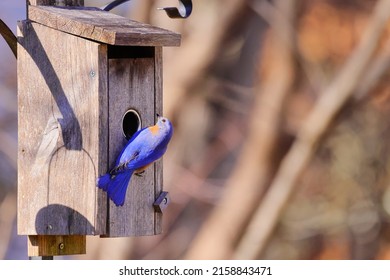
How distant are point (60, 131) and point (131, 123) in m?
0.28

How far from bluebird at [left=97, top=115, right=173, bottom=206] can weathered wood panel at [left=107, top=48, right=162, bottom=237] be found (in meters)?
0.04

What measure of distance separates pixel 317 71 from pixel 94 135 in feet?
15.8

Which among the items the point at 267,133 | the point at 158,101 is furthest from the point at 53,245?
the point at 267,133

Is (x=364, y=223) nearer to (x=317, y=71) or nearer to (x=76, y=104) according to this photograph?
(x=317, y=71)

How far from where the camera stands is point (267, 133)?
7738 mm

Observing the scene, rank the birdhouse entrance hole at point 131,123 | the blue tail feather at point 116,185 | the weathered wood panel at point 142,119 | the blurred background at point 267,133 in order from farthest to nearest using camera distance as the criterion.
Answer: the blurred background at point 267,133
the birdhouse entrance hole at point 131,123
the weathered wood panel at point 142,119
the blue tail feather at point 116,185

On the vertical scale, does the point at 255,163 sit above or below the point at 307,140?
below

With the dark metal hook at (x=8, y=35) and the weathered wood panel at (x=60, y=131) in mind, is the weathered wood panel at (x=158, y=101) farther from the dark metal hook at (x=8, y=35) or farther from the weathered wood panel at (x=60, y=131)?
the dark metal hook at (x=8, y=35)

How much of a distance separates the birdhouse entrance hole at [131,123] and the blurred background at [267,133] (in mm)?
3806

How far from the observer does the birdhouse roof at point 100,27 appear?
338 cm

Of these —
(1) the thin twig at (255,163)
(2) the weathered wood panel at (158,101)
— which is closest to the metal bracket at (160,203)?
(2) the weathered wood panel at (158,101)

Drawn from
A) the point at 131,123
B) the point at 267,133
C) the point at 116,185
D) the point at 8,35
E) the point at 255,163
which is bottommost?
the point at 255,163

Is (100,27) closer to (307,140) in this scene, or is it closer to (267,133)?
(307,140)

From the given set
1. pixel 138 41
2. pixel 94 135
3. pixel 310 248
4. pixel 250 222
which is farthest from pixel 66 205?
pixel 310 248
